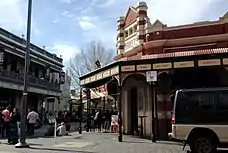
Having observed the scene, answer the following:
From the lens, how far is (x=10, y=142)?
17.6 meters

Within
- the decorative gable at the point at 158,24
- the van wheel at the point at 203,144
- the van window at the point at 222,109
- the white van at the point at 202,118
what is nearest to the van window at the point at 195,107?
the white van at the point at 202,118

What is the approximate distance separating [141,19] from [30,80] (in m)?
21.1

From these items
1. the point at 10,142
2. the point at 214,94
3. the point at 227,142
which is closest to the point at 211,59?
the point at 214,94

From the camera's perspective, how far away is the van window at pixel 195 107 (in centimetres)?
1272

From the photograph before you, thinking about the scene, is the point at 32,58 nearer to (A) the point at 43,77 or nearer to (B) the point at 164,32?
(A) the point at 43,77

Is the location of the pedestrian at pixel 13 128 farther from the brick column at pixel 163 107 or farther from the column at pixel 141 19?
the column at pixel 141 19

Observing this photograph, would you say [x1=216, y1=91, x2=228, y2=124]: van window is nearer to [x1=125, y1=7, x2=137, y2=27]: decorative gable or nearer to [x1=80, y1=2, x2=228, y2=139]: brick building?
[x1=80, y1=2, x2=228, y2=139]: brick building

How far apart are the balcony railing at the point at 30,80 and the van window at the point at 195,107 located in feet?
78.5

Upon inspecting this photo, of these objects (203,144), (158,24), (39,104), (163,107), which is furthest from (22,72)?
(203,144)

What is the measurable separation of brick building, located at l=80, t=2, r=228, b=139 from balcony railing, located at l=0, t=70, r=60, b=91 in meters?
13.1

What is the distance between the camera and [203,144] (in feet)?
41.6

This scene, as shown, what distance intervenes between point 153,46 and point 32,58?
2378 cm

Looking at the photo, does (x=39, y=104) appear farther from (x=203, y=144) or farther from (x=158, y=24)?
(x=203, y=144)

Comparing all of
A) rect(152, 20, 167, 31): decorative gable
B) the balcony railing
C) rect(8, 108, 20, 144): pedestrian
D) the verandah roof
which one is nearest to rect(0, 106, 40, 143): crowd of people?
rect(8, 108, 20, 144): pedestrian
